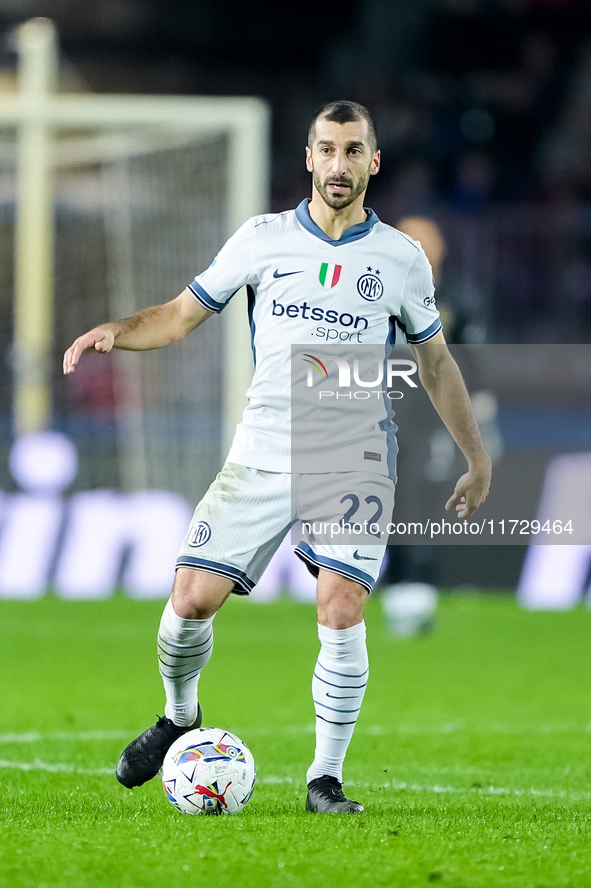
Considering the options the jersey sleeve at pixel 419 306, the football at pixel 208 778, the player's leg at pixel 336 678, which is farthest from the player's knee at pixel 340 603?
the jersey sleeve at pixel 419 306

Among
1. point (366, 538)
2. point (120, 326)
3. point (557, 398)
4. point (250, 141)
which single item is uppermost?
point (250, 141)

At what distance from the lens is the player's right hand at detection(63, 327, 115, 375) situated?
3.83 m

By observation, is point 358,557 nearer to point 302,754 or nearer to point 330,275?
point 330,275

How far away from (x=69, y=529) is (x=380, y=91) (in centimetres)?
912

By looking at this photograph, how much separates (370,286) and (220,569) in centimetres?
97

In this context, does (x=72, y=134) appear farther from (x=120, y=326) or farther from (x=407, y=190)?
(x=120, y=326)

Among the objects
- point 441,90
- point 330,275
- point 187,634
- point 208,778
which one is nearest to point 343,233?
point 330,275

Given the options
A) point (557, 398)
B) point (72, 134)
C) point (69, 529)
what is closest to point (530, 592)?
point (557, 398)

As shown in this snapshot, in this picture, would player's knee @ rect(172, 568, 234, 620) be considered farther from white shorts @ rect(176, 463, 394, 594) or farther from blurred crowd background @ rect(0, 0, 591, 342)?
blurred crowd background @ rect(0, 0, 591, 342)

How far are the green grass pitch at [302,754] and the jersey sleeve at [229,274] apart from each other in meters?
1.59

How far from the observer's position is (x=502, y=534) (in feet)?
39.1

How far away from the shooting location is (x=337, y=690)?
13.1 ft

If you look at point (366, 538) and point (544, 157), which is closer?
point (366, 538)

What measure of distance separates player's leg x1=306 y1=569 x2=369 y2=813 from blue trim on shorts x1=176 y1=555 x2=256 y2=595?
0.74 ft
